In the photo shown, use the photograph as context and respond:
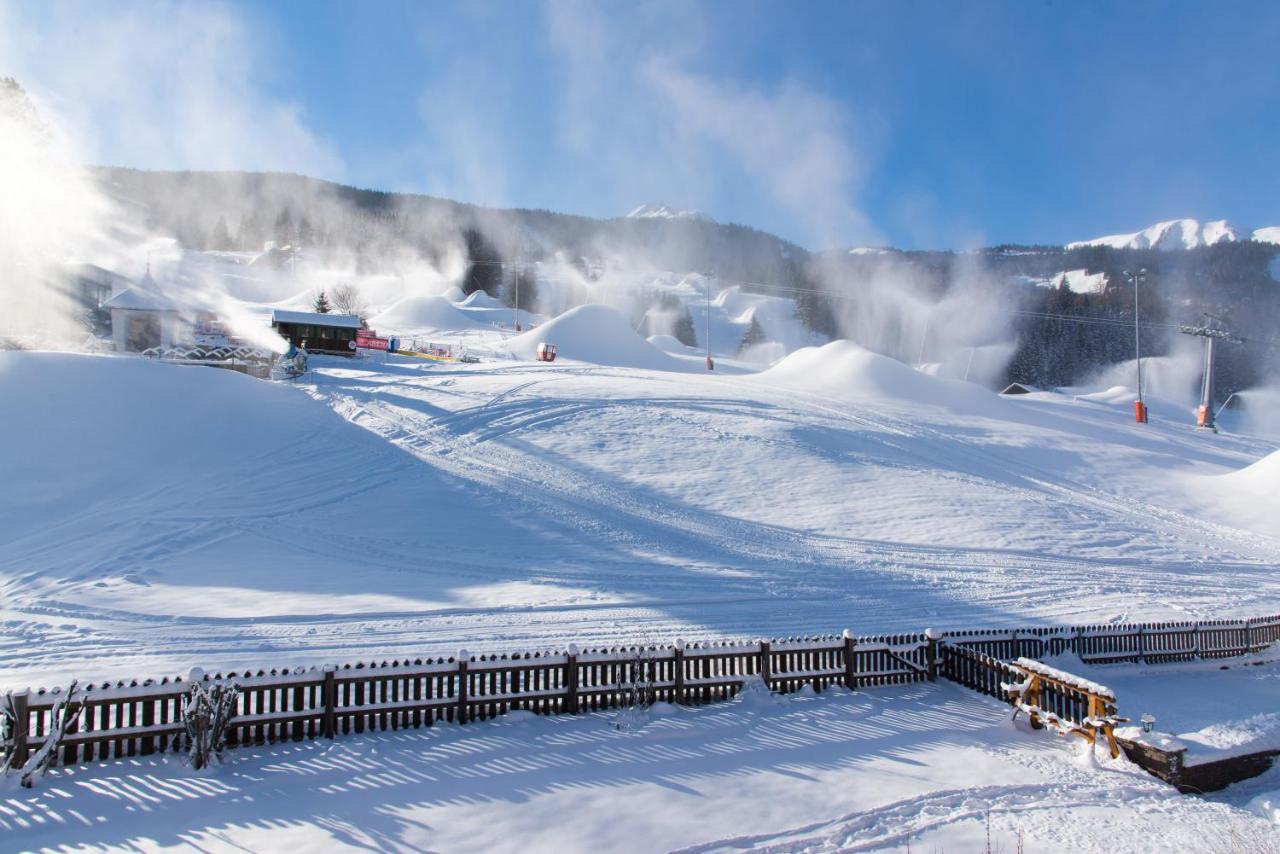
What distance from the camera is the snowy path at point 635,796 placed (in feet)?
18.5

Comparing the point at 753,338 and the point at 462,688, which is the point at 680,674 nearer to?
the point at 462,688

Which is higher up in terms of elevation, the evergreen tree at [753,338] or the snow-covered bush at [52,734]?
the evergreen tree at [753,338]

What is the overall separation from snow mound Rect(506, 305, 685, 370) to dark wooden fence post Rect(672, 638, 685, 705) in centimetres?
4068

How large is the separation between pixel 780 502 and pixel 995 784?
39.2ft

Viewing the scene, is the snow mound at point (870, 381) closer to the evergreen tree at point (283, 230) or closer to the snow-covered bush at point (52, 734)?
the snow-covered bush at point (52, 734)

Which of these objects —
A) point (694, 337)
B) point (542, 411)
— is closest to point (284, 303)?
point (694, 337)

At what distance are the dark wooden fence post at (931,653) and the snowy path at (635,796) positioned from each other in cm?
169

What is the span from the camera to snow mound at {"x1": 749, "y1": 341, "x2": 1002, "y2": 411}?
A: 32.2m

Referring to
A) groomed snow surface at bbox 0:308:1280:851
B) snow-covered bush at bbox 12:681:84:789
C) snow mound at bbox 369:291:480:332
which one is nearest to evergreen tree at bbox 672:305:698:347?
snow mound at bbox 369:291:480:332

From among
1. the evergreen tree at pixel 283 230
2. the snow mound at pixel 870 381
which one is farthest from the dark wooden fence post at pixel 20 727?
the evergreen tree at pixel 283 230


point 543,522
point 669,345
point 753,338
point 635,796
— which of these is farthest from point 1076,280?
point 635,796

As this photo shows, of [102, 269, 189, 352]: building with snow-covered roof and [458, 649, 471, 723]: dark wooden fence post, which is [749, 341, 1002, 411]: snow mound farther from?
[102, 269, 189, 352]: building with snow-covered roof

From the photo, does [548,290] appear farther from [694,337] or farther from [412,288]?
[694,337]

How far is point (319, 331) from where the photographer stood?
44875 millimetres
